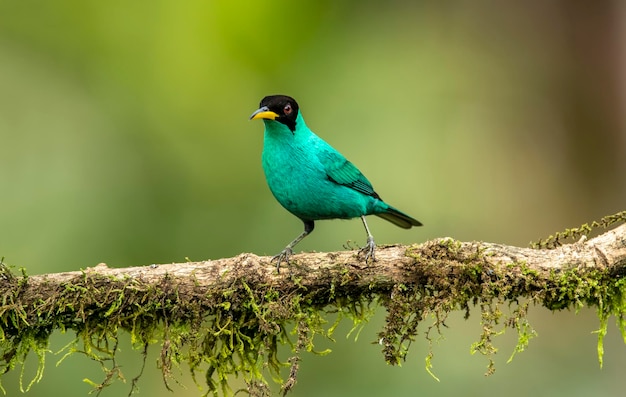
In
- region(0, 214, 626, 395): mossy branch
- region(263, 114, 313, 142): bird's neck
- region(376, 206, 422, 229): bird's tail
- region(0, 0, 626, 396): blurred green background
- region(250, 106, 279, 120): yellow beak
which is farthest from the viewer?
region(0, 0, 626, 396): blurred green background

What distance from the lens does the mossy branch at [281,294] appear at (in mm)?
3801

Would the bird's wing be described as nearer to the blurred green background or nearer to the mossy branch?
the mossy branch

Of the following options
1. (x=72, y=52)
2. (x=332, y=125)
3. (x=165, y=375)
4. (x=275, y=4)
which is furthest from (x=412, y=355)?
(x=72, y=52)

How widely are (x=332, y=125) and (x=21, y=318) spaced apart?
3.93 metres

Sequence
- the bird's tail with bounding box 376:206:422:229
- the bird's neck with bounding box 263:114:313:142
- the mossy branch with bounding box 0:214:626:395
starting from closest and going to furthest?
the mossy branch with bounding box 0:214:626:395
the bird's neck with bounding box 263:114:313:142
the bird's tail with bounding box 376:206:422:229

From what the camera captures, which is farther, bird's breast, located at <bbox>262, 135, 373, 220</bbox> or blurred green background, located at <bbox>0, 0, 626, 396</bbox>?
blurred green background, located at <bbox>0, 0, 626, 396</bbox>

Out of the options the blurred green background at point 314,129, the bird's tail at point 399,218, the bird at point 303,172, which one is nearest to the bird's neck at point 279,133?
the bird at point 303,172

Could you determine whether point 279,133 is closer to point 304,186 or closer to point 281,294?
point 304,186

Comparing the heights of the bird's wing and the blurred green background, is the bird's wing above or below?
below

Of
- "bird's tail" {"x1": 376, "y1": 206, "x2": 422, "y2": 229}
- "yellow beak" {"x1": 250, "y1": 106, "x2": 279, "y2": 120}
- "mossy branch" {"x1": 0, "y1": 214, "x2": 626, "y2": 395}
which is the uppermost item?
"yellow beak" {"x1": 250, "y1": 106, "x2": 279, "y2": 120}

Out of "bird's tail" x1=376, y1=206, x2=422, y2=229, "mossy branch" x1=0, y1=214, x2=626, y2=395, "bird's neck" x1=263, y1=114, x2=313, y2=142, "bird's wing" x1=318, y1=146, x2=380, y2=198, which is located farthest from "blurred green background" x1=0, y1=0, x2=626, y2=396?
"mossy branch" x1=0, y1=214, x2=626, y2=395

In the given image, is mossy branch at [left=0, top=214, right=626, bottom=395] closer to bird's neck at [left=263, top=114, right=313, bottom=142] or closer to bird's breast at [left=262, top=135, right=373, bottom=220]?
bird's breast at [left=262, top=135, right=373, bottom=220]

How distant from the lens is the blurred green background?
239 inches

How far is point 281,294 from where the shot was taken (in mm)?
3973
